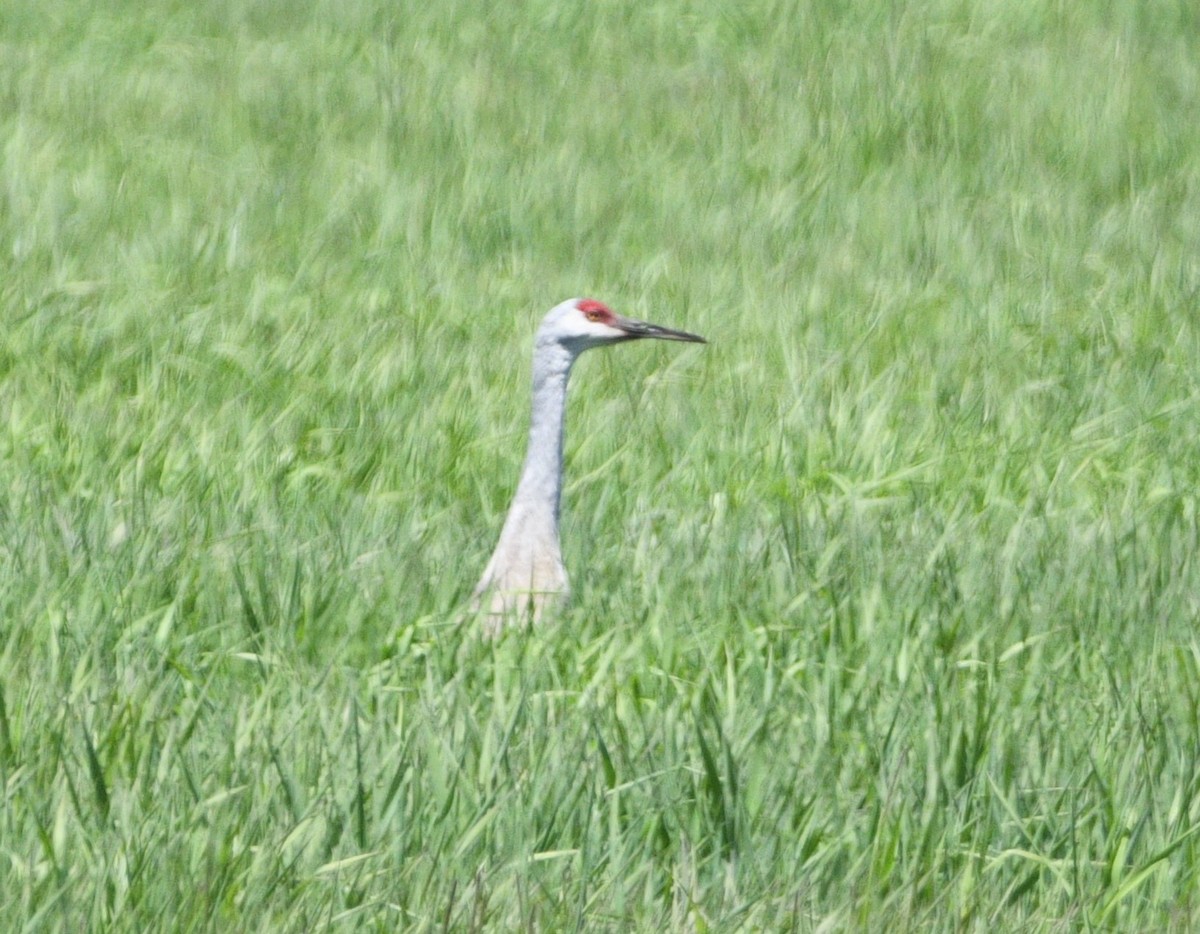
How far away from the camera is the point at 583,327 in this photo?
14.8 feet

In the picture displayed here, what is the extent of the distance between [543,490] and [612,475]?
774mm

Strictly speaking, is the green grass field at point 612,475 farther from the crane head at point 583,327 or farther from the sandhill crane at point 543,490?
the crane head at point 583,327

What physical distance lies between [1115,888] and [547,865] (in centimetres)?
84

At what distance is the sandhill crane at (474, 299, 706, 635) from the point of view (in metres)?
3.98

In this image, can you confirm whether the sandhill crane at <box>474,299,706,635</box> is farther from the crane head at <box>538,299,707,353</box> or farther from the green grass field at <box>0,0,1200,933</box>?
the green grass field at <box>0,0,1200,933</box>

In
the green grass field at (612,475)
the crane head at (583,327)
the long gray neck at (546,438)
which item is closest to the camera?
the green grass field at (612,475)

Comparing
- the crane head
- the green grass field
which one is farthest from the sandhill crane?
the green grass field

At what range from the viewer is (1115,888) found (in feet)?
9.40

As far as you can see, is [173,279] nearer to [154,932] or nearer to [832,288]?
[832,288]

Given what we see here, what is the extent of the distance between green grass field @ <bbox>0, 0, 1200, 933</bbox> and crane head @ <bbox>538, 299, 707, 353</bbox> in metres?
0.43

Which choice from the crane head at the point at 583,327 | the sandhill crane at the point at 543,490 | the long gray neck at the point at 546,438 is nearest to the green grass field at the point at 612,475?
the sandhill crane at the point at 543,490

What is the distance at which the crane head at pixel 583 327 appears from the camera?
177 inches

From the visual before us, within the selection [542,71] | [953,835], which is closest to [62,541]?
[953,835]

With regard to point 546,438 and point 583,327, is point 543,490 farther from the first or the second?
point 583,327
